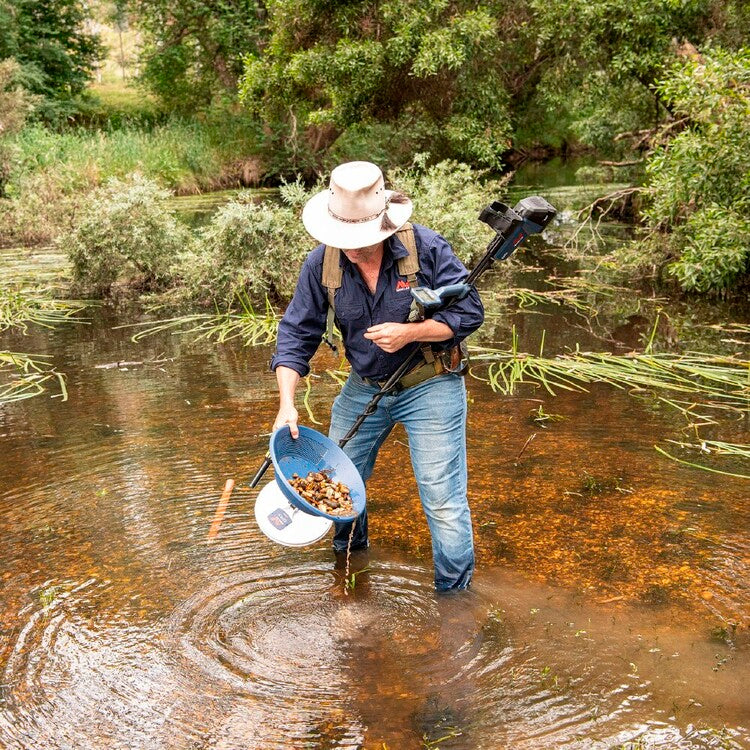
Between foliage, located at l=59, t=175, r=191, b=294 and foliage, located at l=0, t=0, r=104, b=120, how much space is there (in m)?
17.8

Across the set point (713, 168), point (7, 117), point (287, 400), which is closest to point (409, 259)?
point (287, 400)

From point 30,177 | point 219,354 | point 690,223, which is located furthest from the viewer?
point 30,177

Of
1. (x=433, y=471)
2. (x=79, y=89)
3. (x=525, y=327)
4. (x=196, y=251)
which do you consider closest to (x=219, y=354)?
(x=196, y=251)

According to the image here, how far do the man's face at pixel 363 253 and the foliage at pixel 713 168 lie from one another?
6.46m

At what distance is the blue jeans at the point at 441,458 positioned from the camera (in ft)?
10.6

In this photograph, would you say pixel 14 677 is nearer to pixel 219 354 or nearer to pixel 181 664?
pixel 181 664

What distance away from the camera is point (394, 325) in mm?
2980

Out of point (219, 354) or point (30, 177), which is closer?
point (219, 354)

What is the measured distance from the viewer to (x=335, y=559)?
3.87 meters

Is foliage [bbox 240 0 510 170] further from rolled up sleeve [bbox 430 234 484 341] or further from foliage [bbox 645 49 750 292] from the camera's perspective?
rolled up sleeve [bbox 430 234 484 341]

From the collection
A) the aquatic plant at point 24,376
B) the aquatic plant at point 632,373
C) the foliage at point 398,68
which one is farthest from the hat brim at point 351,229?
the foliage at point 398,68

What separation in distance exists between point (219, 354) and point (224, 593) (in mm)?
4466

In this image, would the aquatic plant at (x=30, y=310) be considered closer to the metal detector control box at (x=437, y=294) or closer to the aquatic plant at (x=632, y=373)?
the aquatic plant at (x=632, y=373)

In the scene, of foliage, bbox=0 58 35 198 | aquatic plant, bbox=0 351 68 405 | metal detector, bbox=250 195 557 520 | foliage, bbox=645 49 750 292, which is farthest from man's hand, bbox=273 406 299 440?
foliage, bbox=0 58 35 198
